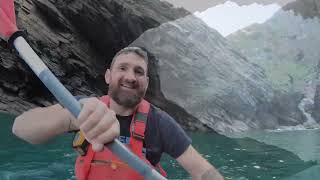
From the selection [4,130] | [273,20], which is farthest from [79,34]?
[273,20]

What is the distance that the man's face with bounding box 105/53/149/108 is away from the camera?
7.74 ft

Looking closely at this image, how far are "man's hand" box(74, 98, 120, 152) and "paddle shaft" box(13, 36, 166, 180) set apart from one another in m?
0.02

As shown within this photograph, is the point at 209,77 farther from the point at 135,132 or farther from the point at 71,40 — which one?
the point at 135,132

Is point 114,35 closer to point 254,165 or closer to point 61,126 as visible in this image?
point 254,165

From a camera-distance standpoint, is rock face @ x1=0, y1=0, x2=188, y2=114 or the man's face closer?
the man's face

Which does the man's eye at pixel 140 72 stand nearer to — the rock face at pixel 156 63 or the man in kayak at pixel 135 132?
the man in kayak at pixel 135 132

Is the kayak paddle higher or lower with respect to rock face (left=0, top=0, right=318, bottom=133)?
higher

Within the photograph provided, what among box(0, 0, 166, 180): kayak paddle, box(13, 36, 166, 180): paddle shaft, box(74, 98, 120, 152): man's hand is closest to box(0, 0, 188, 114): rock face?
box(0, 0, 166, 180): kayak paddle

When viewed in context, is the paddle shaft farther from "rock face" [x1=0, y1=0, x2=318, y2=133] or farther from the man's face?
"rock face" [x1=0, y1=0, x2=318, y2=133]

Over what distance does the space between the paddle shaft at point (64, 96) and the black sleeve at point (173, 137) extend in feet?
3.32

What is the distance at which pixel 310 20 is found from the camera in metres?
47.5

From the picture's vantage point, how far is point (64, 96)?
1.23 metres

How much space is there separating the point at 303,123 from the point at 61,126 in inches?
1862

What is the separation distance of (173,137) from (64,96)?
1231 mm
